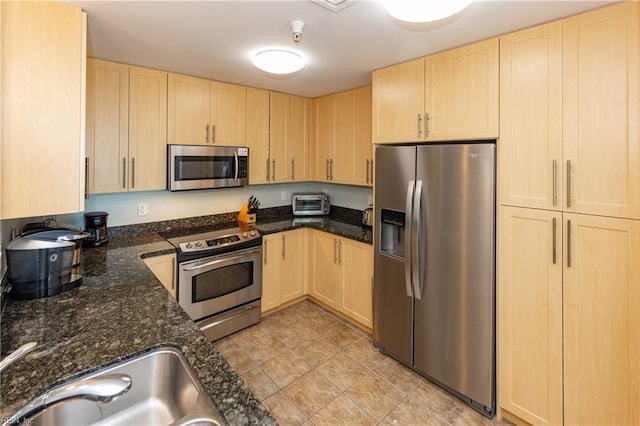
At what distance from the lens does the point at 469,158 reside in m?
1.98

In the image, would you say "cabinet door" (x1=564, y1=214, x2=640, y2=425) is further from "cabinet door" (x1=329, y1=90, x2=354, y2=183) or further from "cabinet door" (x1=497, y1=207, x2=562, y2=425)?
"cabinet door" (x1=329, y1=90, x2=354, y2=183)

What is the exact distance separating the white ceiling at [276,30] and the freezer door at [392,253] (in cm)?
69

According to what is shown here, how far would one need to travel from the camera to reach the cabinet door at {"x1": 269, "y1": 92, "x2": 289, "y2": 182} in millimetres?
3471

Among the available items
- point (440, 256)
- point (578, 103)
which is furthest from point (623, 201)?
point (440, 256)

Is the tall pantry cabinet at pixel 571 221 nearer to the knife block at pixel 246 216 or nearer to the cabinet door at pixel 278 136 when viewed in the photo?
the cabinet door at pixel 278 136

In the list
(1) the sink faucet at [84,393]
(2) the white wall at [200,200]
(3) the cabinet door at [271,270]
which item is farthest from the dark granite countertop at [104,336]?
(3) the cabinet door at [271,270]

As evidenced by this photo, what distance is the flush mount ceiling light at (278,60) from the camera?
82.0 inches

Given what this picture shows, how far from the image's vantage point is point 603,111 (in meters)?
1.57

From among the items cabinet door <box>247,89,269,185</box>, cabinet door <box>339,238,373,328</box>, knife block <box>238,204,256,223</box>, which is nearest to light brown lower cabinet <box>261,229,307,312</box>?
knife block <box>238,204,256,223</box>

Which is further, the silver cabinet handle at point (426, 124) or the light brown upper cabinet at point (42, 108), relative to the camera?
the silver cabinet handle at point (426, 124)

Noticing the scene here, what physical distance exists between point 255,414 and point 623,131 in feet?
6.46

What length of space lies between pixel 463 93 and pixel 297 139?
2.01 m

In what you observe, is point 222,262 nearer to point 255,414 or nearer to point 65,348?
point 65,348

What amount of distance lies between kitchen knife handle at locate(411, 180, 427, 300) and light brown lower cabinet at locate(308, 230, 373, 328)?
632 mm
